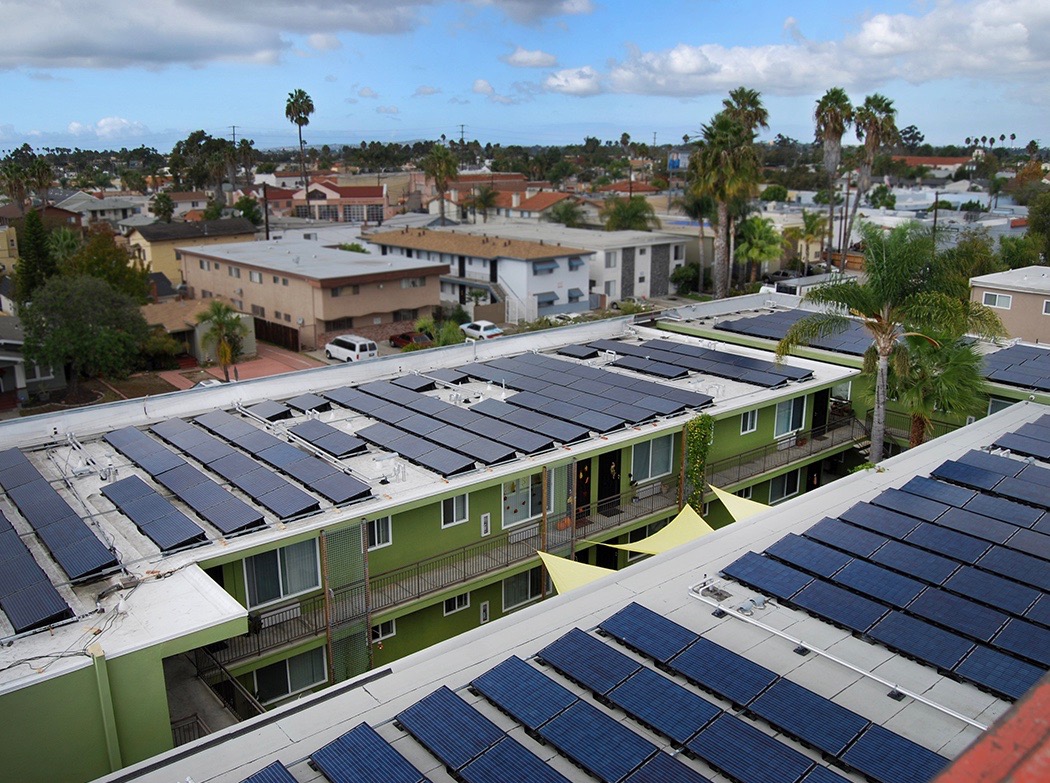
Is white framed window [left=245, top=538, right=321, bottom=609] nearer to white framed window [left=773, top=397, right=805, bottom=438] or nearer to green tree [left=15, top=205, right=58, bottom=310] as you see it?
white framed window [left=773, top=397, right=805, bottom=438]

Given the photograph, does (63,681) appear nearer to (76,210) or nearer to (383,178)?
(76,210)

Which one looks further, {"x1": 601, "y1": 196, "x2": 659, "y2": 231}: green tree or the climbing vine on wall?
{"x1": 601, "y1": 196, "x2": 659, "y2": 231}: green tree

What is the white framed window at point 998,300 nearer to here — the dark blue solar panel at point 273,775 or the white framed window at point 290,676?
the white framed window at point 290,676

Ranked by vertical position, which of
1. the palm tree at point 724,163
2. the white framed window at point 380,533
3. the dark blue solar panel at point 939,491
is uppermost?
the palm tree at point 724,163

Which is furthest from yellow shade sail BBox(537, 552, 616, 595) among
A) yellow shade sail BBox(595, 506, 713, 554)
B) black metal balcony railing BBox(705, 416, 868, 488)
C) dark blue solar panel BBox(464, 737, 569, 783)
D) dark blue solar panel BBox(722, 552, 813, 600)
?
black metal balcony railing BBox(705, 416, 868, 488)

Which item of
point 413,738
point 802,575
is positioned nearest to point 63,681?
point 413,738

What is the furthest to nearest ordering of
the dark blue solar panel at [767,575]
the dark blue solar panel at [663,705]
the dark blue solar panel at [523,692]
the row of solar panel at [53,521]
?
the row of solar panel at [53,521] < the dark blue solar panel at [767,575] < the dark blue solar panel at [523,692] < the dark blue solar panel at [663,705]

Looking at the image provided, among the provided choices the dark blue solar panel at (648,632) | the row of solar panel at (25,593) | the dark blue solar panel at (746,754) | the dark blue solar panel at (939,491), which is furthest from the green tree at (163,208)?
the dark blue solar panel at (746,754)
